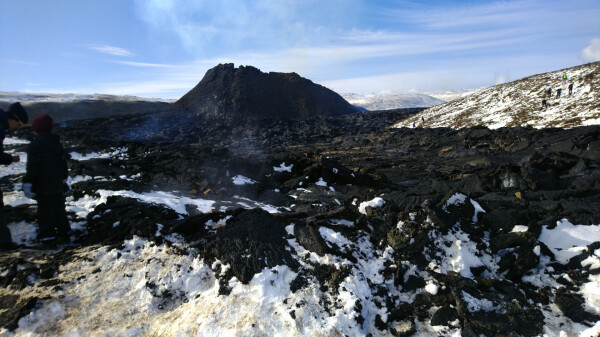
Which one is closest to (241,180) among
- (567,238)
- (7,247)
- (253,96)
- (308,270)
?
(7,247)

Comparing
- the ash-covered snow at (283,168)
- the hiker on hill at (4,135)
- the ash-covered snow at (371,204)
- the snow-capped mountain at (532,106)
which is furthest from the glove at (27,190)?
the snow-capped mountain at (532,106)

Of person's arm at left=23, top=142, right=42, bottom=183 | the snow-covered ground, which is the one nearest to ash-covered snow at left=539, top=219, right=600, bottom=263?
the snow-covered ground

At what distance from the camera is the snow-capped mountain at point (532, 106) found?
21.6m

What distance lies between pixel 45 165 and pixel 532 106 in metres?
32.1

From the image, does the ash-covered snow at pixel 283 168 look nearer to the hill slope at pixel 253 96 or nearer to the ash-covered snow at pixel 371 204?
the ash-covered snow at pixel 371 204

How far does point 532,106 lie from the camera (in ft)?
86.2

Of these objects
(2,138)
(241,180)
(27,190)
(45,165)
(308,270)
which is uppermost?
(2,138)

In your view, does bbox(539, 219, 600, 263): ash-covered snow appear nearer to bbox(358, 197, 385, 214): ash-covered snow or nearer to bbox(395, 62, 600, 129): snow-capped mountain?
bbox(358, 197, 385, 214): ash-covered snow

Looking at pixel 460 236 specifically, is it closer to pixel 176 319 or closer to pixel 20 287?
pixel 176 319

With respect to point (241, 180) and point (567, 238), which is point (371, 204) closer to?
point (567, 238)

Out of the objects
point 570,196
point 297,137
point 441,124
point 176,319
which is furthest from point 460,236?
point 441,124

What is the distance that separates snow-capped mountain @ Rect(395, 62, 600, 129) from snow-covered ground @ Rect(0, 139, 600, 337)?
824 inches

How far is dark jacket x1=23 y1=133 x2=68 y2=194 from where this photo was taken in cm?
426

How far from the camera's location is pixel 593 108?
20.9 m
